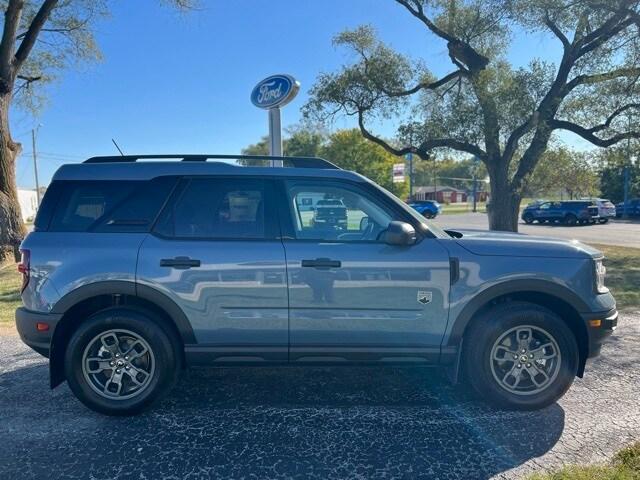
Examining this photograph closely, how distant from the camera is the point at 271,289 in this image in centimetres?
344

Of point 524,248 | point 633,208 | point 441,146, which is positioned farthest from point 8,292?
point 633,208

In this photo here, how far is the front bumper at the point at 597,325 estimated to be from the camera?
3510 mm

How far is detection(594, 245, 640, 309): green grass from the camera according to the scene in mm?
7438

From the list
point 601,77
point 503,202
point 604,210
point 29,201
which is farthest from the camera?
point 29,201

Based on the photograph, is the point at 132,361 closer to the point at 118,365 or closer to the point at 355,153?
the point at 118,365

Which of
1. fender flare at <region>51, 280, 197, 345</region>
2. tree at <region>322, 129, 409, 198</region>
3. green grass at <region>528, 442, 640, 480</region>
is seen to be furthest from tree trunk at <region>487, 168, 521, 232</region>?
Answer: tree at <region>322, 129, 409, 198</region>

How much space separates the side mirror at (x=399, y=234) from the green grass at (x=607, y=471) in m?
1.69

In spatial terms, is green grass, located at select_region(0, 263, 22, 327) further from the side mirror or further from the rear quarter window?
the side mirror

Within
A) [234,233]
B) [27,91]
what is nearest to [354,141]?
[27,91]

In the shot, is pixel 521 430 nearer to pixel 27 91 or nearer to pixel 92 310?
pixel 92 310

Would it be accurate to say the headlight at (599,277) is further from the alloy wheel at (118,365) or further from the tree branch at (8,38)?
the tree branch at (8,38)

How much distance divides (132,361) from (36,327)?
764 millimetres

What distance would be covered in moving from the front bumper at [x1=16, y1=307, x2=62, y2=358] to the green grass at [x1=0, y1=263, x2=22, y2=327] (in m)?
3.47

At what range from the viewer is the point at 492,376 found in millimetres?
3549
